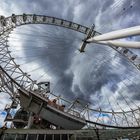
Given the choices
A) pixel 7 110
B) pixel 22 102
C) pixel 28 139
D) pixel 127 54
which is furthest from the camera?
pixel 127 54

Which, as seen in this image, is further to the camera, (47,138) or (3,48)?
(3,48)

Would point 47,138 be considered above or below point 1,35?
below

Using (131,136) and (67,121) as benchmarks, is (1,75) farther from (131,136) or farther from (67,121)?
(131,136)

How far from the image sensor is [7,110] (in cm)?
5097

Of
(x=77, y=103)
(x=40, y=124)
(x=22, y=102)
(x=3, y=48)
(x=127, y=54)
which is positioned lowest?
(x=40, y=124)

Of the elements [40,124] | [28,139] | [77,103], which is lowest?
[28,139]

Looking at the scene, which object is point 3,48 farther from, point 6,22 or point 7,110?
point 7,110

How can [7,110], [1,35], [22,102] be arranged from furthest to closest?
[1,35]
[7,110]
[22,102]

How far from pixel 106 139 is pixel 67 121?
47.0 ft

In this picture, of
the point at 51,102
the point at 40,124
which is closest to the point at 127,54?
the point at 51,102

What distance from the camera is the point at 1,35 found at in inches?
2147

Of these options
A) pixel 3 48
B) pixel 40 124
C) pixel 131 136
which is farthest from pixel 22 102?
pixel 131 136

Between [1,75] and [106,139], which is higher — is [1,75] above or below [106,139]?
above

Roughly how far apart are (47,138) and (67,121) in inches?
542
